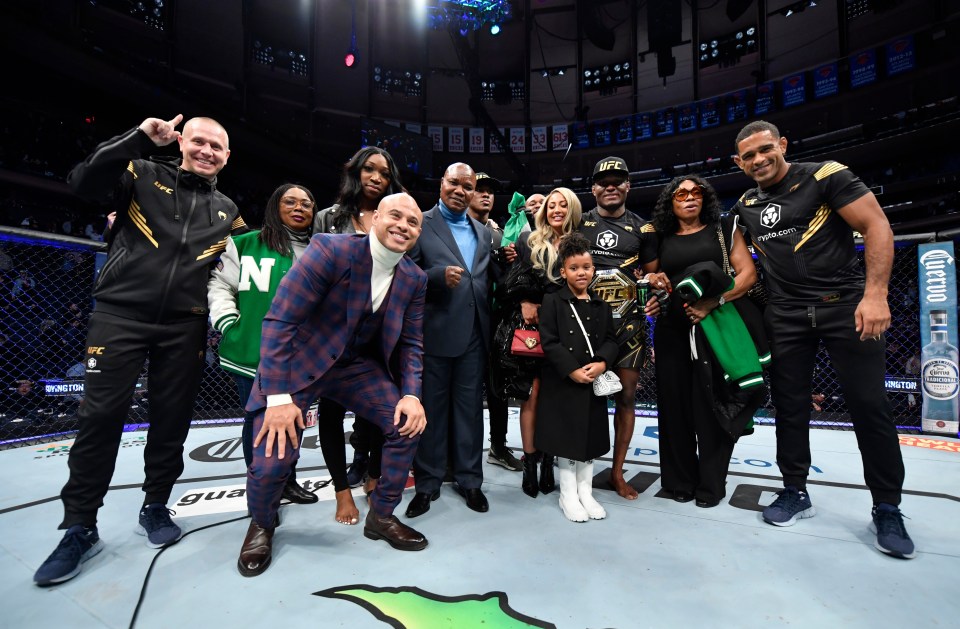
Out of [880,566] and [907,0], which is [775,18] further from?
[880,566]

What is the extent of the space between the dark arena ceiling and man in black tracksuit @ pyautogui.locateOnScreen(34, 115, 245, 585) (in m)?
10.1

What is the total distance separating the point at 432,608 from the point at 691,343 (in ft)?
5.76

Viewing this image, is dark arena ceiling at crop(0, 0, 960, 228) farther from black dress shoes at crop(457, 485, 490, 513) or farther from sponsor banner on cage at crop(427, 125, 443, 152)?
black dress shoes at crop(457, 485, 490, 513)

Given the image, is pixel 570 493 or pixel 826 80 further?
pixel 826 80

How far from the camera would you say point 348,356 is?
193cm

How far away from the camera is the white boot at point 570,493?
204cm

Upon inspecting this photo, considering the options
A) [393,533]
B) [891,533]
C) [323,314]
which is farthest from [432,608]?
[891,533]

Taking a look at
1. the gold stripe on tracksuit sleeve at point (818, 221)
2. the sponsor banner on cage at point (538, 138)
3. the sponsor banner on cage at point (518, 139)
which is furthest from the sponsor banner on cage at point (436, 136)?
the gold stripe on tracksuit sleeve at point (818, 221)

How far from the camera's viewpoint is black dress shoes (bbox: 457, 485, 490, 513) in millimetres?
2178

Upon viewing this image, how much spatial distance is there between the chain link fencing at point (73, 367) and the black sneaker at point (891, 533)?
2716mm

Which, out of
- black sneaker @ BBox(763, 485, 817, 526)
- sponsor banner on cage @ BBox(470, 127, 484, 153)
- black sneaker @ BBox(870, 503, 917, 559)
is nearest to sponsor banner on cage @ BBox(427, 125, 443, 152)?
sponsor banner on cage @ BBox(470, 127, 484, 153)

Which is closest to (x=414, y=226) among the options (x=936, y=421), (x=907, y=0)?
(x=936, y=421)

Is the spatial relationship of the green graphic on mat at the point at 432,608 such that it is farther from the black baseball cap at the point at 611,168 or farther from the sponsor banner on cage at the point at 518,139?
the sponsor banner on cage at the point at 518,139

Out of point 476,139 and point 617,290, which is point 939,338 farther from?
point 476,139
